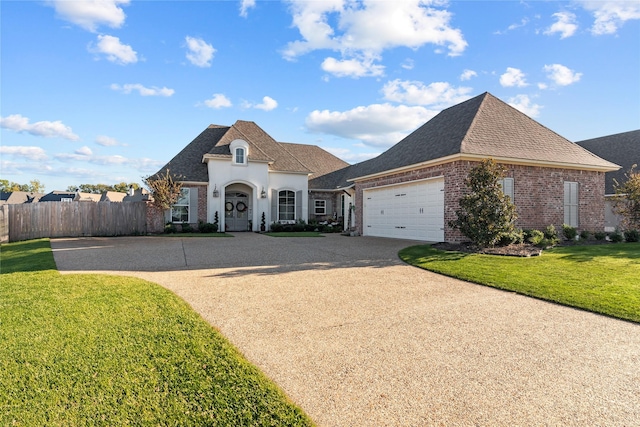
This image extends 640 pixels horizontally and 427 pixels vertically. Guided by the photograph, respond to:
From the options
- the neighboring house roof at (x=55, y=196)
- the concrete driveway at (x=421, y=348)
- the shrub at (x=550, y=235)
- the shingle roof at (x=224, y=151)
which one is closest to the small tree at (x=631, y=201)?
the shrub at (x=550, y=235)

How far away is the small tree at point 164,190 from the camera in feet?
61.6

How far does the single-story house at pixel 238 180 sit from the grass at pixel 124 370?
50.6 ft

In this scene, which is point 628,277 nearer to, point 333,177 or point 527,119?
point 527,119

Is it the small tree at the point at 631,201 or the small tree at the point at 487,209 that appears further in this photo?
the small tree at the point at 631,201

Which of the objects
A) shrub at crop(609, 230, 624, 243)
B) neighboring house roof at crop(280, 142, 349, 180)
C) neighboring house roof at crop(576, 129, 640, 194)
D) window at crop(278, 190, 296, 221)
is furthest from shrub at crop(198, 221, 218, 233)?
neighboring house roof at crop(576, 129, 640, 194)

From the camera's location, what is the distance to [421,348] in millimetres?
3959

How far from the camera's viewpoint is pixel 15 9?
924 cm

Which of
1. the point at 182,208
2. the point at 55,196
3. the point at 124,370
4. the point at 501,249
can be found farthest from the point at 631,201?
the point at 55,196

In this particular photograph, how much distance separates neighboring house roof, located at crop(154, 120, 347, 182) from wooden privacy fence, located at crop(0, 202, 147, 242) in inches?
115

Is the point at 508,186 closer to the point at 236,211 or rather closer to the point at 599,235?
the point at 599,235

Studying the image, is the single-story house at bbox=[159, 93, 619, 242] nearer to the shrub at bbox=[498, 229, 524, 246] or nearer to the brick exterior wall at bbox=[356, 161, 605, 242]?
the brick exterior wall at bbox=[356, 161, 605, 242]

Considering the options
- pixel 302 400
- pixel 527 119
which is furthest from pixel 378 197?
pixel 302 400

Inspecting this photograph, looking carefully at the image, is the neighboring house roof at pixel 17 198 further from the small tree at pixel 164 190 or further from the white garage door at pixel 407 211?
the white garage door at pixel 407 211

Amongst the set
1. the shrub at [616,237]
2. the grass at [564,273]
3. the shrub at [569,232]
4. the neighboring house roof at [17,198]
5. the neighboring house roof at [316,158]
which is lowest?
the grass at [564,273]
